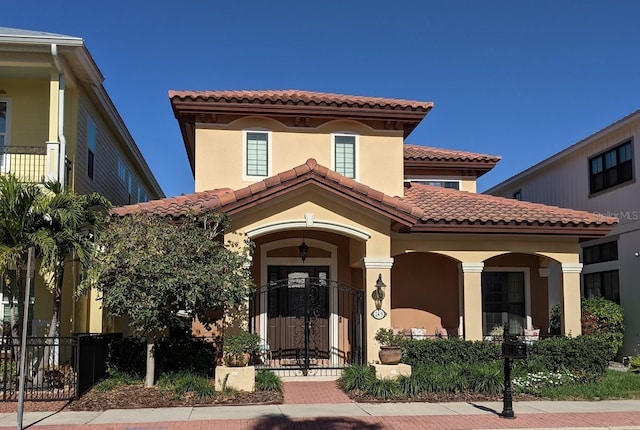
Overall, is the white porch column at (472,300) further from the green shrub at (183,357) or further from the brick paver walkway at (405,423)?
the green shrub at (183,357)

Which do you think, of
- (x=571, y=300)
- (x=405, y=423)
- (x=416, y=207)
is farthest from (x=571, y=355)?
(x=405, y=423)

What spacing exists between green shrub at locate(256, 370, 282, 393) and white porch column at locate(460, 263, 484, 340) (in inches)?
200

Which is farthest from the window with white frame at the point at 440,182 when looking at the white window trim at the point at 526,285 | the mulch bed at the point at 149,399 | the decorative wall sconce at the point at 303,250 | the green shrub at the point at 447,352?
the mulch bed at the point at 149,399

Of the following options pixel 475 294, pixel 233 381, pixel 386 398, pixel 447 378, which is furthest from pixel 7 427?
pixel 475 294

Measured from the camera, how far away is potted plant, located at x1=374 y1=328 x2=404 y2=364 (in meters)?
13.1

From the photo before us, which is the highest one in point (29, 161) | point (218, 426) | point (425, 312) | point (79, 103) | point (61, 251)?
point (79, 103)

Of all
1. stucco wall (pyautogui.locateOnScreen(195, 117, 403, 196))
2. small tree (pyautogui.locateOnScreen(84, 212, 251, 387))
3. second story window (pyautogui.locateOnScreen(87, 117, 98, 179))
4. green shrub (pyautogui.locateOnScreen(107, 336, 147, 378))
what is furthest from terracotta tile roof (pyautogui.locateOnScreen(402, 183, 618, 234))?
second story window (pyautogui.locateOnScreen(87, 117, 98, 179))

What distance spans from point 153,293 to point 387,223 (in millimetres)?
5455

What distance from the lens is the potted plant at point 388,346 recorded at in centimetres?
1309

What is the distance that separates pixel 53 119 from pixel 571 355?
41.2ft

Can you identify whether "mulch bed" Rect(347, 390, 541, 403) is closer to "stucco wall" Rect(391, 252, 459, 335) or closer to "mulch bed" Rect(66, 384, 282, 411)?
"mulch bed" Rect(66, 384, 282, 411)

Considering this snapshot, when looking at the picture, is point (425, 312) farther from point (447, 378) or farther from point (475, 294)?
point (447, 378)

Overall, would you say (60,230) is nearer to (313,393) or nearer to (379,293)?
(313,393)

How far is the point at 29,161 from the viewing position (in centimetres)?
1505
